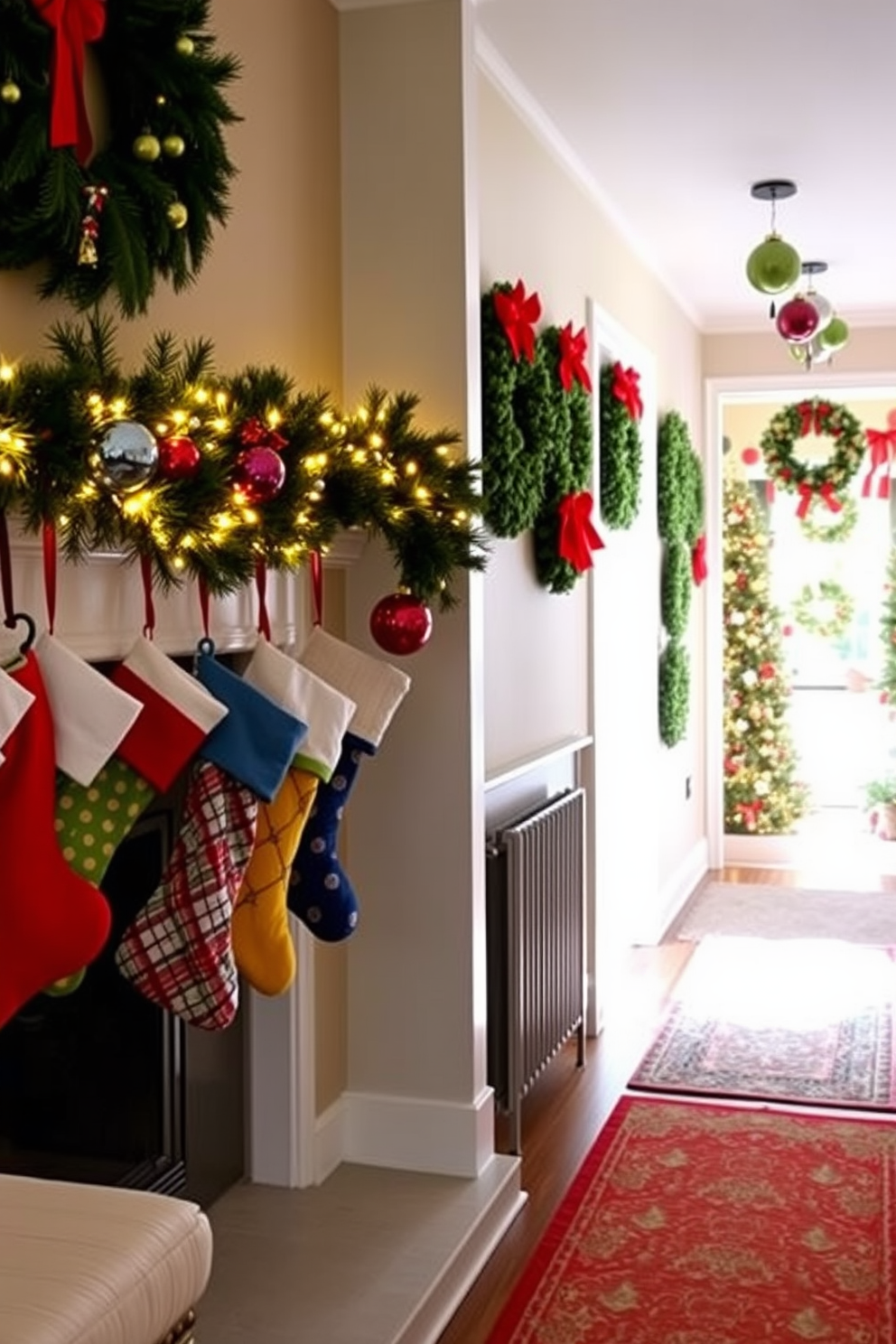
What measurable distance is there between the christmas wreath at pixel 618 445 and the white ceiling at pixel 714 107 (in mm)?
556

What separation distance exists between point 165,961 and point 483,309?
1915 mm

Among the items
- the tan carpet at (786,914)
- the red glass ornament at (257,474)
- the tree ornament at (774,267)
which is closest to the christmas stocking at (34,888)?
the red glass ornament at (257,474)

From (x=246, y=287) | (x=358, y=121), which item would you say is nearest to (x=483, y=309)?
(x=358, y=121)

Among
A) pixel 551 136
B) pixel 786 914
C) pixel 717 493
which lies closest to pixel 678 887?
pixel 786 914

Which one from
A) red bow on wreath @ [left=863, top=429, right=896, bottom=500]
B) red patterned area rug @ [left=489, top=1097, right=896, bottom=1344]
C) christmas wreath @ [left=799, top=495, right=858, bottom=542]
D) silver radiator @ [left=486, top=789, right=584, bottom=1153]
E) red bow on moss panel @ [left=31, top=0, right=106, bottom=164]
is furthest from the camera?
christmas wreath @ [left=799, top=495, right=858, bottom=542]

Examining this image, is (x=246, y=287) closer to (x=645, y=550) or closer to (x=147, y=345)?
(x=147, y=345)

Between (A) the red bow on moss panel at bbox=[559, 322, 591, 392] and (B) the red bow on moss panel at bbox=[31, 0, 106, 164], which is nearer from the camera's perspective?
(B) the red bow on moss panel at bbox=[31, 0, 106, 164]

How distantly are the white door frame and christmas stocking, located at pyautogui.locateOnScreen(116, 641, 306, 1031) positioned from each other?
527cm

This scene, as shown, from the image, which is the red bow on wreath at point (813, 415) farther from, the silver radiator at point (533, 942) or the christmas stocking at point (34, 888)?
the christmas stocking at point (34, 888)

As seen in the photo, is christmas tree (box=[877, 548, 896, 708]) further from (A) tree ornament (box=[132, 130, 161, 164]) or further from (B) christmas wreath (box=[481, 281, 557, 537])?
(A) tree ornament (box=[132, 130, 161, 164])

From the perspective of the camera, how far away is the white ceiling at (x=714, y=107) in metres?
3.42

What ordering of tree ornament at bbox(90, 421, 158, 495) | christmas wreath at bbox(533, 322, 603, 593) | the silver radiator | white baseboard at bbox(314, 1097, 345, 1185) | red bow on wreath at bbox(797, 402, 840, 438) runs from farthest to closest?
red bow on wreath at bbox(797, 402, 840, 438)
christmas wreath at bbox(533, 322, 603, 593)
the silver radiator
white baseboard at bbox(314, 1097, 345, 1185)
tree ornament at bbox(90, 421, 158, 495)

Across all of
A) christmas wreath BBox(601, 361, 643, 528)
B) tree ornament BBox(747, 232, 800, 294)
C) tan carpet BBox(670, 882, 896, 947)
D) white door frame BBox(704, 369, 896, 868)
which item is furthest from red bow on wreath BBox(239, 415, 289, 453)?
white door frame BBox(704, 369, 896, 868)

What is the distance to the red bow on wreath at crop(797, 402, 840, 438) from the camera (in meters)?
7.51
